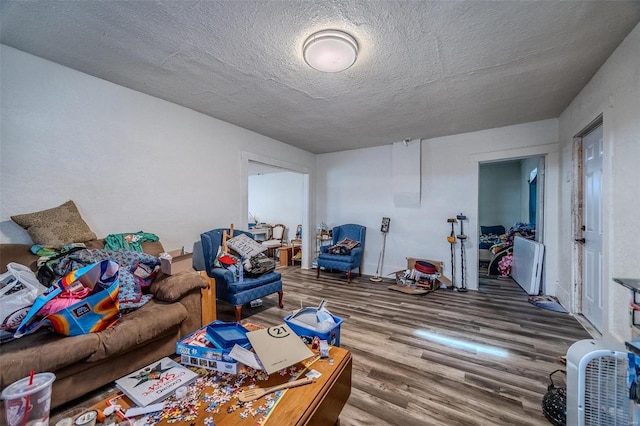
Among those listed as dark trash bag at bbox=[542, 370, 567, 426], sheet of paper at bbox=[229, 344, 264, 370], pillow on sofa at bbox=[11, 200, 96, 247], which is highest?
pillow on sofa at bbox=[11, 200, 96, 247]

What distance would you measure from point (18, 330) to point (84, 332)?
0.29 metres

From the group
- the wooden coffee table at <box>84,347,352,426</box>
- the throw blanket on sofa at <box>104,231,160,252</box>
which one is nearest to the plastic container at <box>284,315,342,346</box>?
the wooden coffee table at <box>84,347,352,426</box>

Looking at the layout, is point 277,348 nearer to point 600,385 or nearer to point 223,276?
point 600,385

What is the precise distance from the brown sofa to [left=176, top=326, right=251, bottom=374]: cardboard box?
65 cm

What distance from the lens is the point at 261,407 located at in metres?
0.97

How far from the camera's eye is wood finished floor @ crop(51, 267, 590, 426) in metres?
1.54

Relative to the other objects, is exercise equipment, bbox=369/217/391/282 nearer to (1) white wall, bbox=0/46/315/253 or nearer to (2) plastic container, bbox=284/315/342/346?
(1) white wall, bbox=0/46/315/253

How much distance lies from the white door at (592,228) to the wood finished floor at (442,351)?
0.82 ft

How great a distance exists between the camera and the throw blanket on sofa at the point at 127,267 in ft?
5.92

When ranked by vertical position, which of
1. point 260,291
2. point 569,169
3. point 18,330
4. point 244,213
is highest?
point 569,169

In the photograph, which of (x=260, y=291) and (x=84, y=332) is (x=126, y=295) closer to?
(x=84, y=332)

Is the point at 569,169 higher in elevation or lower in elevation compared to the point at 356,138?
lower

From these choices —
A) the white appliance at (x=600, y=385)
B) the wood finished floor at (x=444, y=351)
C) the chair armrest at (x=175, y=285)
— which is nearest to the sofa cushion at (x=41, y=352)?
the chair armrest at (x=175, y=285)

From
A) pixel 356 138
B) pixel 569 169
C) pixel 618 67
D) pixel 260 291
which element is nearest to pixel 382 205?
pixel 356 138
